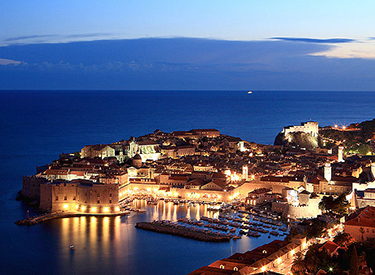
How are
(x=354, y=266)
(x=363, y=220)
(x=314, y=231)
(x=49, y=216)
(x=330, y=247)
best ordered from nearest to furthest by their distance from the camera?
1. (x=354, y=266)
2. (x=330, y=247)
3. (x=363, y=220)
4. (x=314, y=231)
5. (x=49, y=216)

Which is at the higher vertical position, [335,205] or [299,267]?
[335,205]

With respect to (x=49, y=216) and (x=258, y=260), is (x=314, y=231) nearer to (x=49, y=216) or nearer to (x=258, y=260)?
(x=258, y=260)

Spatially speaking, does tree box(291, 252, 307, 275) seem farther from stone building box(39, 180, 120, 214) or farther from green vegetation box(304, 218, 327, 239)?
stone building box(39, 180, 120, 214)

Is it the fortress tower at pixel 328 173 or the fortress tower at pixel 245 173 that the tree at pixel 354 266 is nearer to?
the fortress tower at pixel 328 173

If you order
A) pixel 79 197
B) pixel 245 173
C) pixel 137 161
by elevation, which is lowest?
pixel 79 197

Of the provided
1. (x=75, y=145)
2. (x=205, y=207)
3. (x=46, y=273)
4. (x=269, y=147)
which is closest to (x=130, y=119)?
(x=75, y=145)

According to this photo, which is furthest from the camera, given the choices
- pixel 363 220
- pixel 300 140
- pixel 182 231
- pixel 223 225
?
pixel 300 140

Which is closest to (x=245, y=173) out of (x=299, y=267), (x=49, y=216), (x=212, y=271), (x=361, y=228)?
(x=49, y=216)

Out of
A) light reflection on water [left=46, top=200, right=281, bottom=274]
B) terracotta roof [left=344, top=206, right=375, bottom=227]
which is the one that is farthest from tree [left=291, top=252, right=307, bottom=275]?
light reflection on water [left=46, top=200, right=281, bottom=274]

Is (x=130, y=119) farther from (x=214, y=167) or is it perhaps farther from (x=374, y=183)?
(x=374, y=183)
